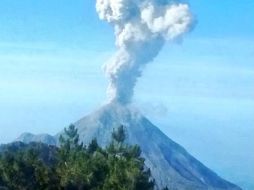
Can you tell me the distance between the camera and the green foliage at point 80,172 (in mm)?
51281

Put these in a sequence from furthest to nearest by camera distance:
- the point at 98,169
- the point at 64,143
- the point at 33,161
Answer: the point at 64,143
the point at 33,161
the point at 98,169

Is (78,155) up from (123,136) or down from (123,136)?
down

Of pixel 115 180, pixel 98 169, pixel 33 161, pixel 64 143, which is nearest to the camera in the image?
pixel 115 180

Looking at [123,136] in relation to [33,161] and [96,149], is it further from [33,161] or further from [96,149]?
[33,161]

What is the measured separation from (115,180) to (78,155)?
938cm

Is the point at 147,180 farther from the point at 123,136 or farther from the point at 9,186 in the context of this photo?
the point at 123,136

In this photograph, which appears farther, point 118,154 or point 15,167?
point 118,154

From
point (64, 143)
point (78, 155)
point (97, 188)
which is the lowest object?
point (97, 188)

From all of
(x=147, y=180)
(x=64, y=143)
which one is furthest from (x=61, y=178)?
(x=64, y=143)

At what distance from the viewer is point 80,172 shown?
52312 mm

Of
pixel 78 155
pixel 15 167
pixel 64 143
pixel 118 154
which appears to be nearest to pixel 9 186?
pixel 15 167

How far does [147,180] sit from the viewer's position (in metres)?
52.7

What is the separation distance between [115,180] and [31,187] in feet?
28.9

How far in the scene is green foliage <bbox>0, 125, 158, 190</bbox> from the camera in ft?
168
